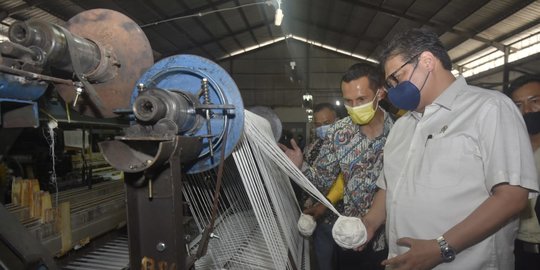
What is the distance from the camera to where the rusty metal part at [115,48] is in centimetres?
101

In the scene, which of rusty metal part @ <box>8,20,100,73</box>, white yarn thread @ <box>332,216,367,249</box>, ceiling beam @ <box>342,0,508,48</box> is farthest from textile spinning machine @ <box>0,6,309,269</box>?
ceiling beam @ <box>342,0,508,48</box>

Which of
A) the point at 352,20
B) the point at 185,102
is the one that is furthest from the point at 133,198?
the point at 352,20

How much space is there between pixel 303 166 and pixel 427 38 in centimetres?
103

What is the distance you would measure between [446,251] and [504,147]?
1.01ft

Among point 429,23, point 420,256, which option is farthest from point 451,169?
point 429,23

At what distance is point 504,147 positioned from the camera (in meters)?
0.91

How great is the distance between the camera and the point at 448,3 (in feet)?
19.4

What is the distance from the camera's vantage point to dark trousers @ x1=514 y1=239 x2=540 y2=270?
64.7 inches

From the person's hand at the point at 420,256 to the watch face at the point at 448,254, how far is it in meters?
0.01

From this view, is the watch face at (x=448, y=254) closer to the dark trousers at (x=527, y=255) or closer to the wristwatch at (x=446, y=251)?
the wristwatch at (x=446, y=251)

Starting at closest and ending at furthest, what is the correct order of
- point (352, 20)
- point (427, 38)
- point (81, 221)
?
1. point (427, 38)
2. point (81, 221)
3. point (352, 20)

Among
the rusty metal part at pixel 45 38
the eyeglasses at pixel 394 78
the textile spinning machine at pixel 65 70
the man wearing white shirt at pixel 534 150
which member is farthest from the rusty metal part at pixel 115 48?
the man wearing white shirt at pixel 534 150

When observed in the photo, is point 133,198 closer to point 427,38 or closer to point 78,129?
point 427,38

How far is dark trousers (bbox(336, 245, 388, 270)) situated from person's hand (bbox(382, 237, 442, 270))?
0.73 metres
